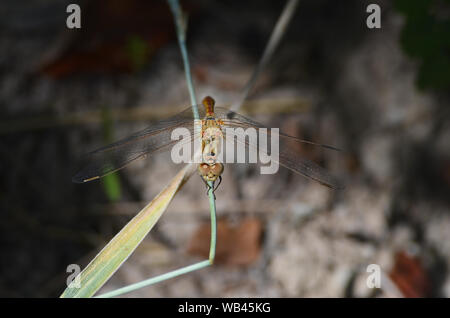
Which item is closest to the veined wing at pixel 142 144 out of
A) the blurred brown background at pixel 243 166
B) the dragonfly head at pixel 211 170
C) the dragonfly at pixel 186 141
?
the dragonfly at pixel 186 141

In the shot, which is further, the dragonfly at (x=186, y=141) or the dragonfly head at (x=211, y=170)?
the dragonfly at (x=186, y=141)

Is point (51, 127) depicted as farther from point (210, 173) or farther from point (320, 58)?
point (320, 58)

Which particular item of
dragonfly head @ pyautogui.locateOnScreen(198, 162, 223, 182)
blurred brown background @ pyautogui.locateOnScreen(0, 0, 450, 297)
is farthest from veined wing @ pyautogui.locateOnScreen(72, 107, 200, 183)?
blurred brown background @ pyautogui.locateOnScreen(0, 0, 450, 297)

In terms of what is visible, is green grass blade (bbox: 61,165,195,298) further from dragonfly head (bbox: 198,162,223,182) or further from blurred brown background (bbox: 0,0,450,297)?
blurred brown background (bbox: 0,0,450,297)

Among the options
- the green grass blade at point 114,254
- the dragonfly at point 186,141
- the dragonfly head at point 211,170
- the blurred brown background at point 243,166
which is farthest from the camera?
the blurred brown background at point 243,166

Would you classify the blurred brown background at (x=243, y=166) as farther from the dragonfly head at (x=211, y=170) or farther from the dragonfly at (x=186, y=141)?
the dragonfly head at (x=211, y=170)

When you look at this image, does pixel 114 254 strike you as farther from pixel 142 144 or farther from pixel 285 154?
pixel 285 154

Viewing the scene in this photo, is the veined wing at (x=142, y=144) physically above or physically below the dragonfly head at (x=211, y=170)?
above
